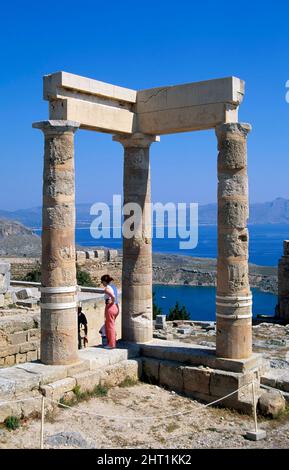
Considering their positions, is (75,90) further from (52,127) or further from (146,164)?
(146,164)

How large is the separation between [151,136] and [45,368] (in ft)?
17.9

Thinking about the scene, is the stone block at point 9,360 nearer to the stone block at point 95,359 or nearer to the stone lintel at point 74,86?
the stone block at point 95,359

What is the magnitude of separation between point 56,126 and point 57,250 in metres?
2.29

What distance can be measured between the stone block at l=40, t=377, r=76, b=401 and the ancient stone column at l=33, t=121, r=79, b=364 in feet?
1.65

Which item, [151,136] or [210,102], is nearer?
[210,102]

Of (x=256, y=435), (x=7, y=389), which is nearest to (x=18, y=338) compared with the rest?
(x=7, y=389)

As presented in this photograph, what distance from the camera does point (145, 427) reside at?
943 cm

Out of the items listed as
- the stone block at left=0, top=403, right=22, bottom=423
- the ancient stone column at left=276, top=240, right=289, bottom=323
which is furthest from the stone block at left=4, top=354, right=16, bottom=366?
the ancient stone column at left=276, top=240, right=289, bottom=323

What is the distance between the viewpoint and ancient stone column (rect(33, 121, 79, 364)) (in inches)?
421

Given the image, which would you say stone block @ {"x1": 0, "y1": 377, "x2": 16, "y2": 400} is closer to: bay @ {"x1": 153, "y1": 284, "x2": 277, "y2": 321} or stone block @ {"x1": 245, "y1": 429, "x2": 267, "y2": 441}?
stone block @ {"x1": 245, "y1": 429, "x2": 267, "y2": 441}

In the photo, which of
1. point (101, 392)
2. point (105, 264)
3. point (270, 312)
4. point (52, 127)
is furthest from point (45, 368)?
point (270, 312)

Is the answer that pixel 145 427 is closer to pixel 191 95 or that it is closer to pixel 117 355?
pixel 117 355

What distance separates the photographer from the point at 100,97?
1173cm
